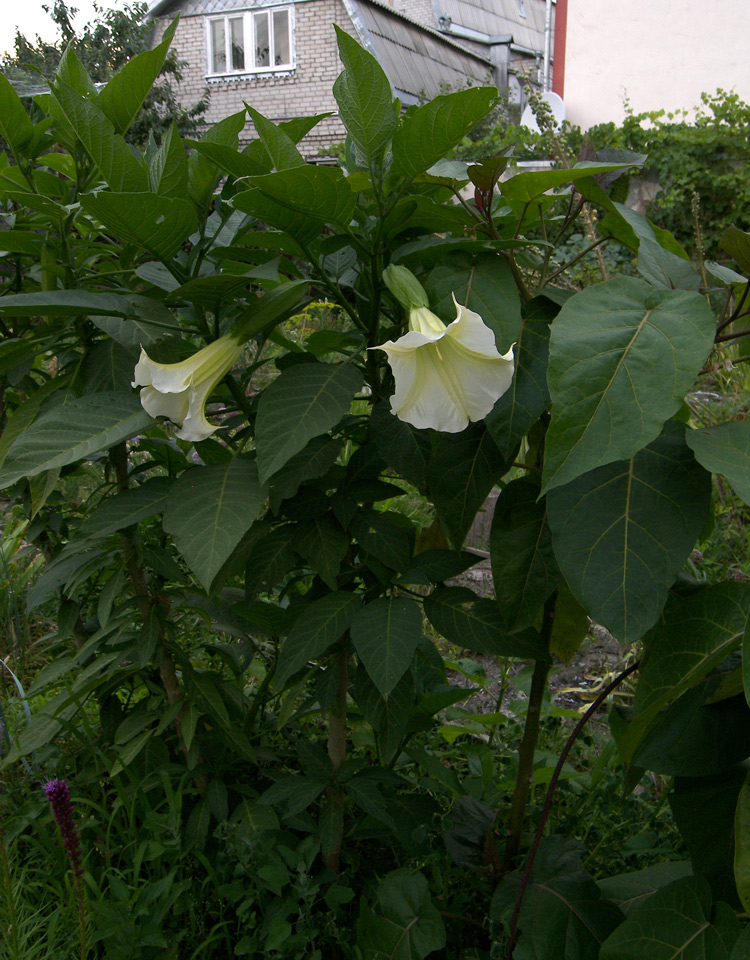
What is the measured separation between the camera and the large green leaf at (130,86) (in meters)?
0.93

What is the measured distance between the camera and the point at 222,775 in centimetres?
133

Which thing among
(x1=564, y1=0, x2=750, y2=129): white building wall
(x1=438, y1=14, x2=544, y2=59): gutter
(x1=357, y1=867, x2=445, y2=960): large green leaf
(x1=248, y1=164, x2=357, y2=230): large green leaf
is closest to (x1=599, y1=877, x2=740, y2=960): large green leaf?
(x1=357, y1=867, x2=445, y2=960): large green leaf

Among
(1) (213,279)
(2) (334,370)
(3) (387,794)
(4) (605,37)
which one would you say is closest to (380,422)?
(2) (334,370)

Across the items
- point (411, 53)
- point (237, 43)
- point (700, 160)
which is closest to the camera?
point (700, 160)

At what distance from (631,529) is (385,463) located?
360mm

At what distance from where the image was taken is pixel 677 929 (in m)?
0.82

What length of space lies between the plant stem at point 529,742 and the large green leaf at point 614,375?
1.48 ft

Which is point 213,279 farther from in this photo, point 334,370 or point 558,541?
point 558,541

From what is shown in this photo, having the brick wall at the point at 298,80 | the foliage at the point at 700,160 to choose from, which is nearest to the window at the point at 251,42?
the brick wall at the point at 298,80

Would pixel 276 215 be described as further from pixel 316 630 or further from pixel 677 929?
pixel 677 929

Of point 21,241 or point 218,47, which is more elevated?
point 218,47

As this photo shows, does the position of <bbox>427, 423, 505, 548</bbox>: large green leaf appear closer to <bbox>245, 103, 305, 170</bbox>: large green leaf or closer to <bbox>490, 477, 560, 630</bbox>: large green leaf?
<bbox>490, 477, 560, 630</bbox>: large green leaf

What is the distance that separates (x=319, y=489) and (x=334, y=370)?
190mm

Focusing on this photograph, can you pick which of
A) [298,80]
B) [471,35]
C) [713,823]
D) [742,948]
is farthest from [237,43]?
[742,948]
